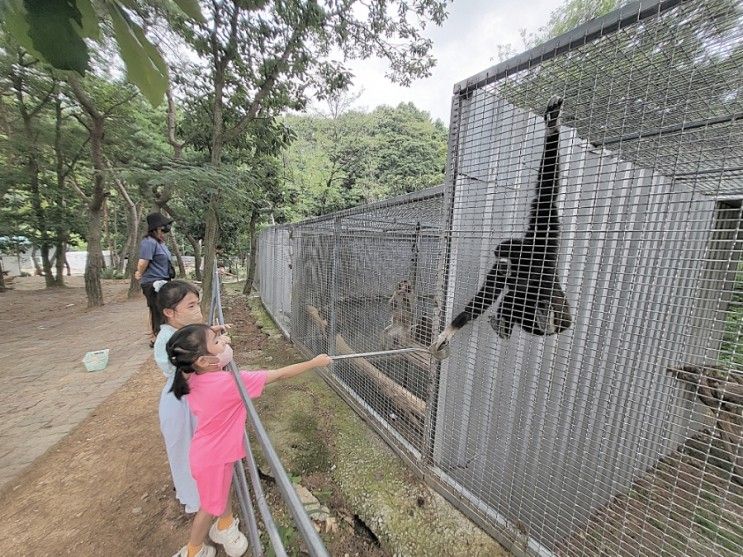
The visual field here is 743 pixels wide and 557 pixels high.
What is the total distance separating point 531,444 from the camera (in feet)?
5.82

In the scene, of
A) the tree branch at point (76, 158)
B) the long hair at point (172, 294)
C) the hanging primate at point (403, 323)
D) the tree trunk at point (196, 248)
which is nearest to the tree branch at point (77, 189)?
the tree branch at point (76, 158)

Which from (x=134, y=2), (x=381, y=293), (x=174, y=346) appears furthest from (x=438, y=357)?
(x=134, y=2)

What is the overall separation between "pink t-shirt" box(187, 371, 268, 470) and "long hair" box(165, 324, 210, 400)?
49 mm

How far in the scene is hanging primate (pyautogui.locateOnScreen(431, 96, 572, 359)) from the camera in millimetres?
1545

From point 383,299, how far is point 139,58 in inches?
97.7

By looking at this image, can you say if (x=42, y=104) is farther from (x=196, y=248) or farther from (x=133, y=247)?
(x=196, y=248)

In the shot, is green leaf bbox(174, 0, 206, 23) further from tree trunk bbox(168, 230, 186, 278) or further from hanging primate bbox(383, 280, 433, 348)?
tree trunk bbox(168, 230, 186, 278)

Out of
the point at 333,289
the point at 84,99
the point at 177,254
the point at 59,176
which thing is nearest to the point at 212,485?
the point at 333,289

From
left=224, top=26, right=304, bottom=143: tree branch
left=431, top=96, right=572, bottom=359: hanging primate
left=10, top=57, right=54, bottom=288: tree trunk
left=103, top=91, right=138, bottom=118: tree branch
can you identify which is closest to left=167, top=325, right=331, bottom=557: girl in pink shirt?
left=431, top=96, right=572, bottom=359: hanging primate

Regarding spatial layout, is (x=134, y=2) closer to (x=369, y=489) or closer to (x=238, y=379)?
(x=238, y=379)

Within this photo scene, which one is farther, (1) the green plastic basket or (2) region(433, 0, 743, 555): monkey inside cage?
(1) the green plastic basket

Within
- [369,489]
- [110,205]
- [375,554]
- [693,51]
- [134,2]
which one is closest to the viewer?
[134,2]

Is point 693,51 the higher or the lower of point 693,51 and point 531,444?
the higher

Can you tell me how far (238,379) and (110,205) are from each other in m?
24.6
